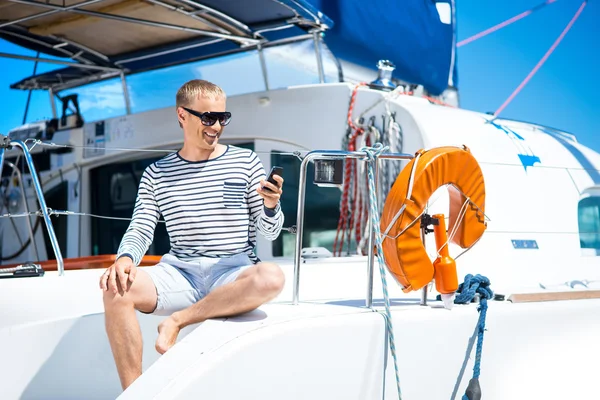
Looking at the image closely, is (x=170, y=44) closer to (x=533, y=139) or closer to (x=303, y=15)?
(x=303, y=15)

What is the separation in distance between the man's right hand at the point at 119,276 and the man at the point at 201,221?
0.05 m

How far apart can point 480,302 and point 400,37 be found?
147 inches

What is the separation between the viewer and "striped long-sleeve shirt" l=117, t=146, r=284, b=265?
2.63 metres

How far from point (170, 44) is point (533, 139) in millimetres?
3392

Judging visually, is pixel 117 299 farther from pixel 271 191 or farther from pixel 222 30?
pixel 222 30

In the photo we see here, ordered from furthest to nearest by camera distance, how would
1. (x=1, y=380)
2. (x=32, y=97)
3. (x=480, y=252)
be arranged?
1. (x=32, y=97)
2. (x=480, y=252)
3. (x=1, y=380)

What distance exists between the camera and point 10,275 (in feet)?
11.5

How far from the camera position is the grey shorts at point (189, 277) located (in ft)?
8.27

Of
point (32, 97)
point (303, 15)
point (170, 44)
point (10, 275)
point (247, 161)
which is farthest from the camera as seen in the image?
point (32, 97)

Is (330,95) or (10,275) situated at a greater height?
(330,95)

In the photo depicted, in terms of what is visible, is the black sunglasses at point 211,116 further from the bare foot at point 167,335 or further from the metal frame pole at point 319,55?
the metal frame pole at point 319,55

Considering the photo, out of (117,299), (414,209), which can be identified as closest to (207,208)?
(117,299)

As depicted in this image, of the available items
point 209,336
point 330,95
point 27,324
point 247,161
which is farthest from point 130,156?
point 209,336

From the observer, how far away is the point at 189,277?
2617 mm
